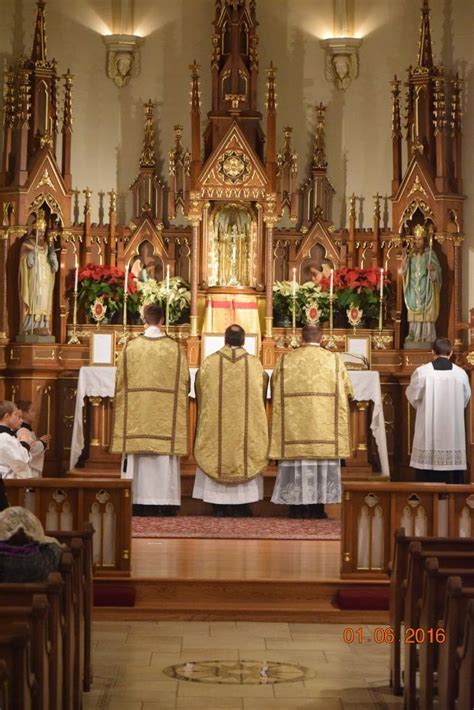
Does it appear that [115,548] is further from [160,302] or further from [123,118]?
[123,118]

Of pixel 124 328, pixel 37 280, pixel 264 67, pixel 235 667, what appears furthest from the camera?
pixel 264 67

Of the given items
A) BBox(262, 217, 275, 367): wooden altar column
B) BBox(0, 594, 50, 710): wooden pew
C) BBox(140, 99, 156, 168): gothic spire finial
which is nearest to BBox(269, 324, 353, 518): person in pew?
BBox(262, 217, 275, 367): wooden altar column

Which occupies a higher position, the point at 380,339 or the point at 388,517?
the point at 380,339

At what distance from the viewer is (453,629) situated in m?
5.77

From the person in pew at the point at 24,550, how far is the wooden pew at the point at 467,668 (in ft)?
6.68

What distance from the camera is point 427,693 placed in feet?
20.8

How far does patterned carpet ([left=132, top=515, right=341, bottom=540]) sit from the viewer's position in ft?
37.1

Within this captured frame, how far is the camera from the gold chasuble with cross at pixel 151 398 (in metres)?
12.5

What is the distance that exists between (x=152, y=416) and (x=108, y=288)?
9.24ft

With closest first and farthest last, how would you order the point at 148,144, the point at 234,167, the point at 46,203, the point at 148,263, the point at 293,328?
1. the point at 293,328
2. the point at 234,167
3. the point at 46,203
4. the point at 148,263
5. the point at 148,144

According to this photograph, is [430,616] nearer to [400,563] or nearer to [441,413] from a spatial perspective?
[400,563]

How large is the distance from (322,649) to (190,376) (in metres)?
5.15

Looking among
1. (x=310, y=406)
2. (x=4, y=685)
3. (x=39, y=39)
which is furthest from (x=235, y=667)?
(x=39, y=39)

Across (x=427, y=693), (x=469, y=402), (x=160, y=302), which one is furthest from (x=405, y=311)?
(x=427, y=693)
